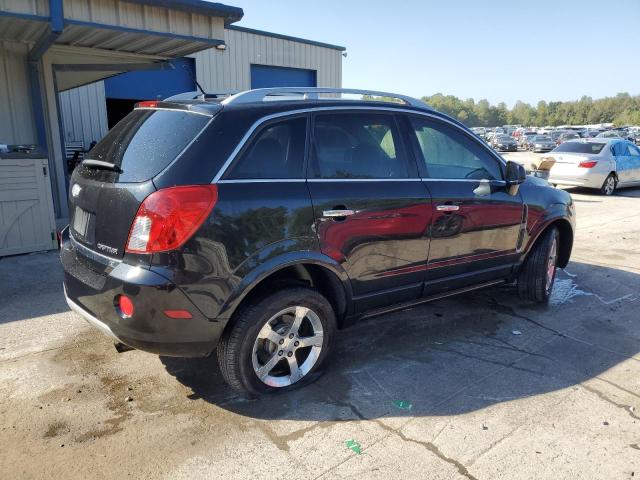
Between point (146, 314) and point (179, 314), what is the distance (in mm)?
172

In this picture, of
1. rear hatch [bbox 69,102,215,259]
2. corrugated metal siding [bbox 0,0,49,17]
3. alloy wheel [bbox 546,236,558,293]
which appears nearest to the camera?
rear hatch [bbox 69,102,215,259]

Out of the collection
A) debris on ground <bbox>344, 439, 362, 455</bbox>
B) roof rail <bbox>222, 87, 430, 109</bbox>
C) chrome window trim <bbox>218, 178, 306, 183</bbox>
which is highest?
roof rail <bbox>222, 87, 430, 109</bbox>

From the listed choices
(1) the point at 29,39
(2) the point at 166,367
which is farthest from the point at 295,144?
(1) the point at 29,39

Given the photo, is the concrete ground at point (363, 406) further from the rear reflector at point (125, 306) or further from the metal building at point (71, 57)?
the metal building at point (71, 57)

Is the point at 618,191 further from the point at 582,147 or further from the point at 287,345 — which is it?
the point at 287,345

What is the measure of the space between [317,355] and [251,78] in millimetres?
13691

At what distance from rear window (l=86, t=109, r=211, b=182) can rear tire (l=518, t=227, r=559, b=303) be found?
343cm

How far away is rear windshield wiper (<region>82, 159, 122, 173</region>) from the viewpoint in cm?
297

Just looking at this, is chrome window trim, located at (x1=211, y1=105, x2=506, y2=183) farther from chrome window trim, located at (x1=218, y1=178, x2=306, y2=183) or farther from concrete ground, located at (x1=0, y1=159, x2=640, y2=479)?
concrete ground, located at (x1=0, y1=159, x2=640, y2=479)

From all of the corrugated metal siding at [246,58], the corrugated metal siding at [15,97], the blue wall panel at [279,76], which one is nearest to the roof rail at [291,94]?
the corrugated metal siding at [15,97]

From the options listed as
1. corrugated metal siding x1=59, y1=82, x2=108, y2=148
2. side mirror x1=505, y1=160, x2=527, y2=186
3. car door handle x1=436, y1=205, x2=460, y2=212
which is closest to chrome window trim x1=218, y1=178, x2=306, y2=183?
car door handle x1=436, y1=205, x2=460, y2=212

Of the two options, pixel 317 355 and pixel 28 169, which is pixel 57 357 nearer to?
pixel 317 355

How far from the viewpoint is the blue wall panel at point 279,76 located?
15.7m

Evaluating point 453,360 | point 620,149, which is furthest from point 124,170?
point 620,149
